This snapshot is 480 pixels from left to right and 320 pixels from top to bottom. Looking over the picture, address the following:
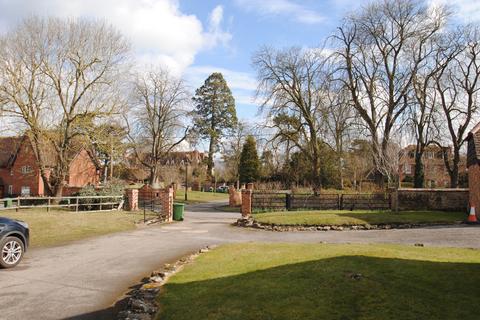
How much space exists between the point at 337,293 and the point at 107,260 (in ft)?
25.0

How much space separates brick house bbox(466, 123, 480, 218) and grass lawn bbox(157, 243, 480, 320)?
14.9 m

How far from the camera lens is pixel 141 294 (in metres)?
8.16

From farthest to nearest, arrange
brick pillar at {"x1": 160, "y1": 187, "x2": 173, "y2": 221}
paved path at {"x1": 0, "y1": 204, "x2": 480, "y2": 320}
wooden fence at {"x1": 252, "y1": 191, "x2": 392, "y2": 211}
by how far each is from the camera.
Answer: wooden fence at {"x1": 252, "y1": 191, "x2": 392, "y2": 211} < brick pillar at {"x1": 160, "y1": 187, "x2": 173, "y2": 221} < paved path at {"x1": 0, "y1": 204, "x2": 480, "y2": 320}

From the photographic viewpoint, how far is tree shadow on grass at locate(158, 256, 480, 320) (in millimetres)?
6168

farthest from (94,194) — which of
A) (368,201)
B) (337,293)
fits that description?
(337,293)

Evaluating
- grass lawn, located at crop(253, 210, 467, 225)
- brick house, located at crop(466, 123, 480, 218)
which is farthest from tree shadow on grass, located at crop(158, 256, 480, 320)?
brick house, located at crop(466, 123, 480, 218)

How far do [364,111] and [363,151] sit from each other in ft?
43.4

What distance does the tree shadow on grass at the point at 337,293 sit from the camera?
6.17 metres

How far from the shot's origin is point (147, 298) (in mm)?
7902

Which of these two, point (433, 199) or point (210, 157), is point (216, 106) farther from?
point (433, 199)

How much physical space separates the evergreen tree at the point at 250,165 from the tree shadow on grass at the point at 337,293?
4644cm

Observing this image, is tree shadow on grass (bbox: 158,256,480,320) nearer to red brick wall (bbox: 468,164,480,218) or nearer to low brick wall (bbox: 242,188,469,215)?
red brick wall (bbox: 468,164,480,218)

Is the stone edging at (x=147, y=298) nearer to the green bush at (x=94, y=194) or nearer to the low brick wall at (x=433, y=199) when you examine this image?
the green bush at (x=94, y=194)

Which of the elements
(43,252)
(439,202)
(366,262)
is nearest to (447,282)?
(366,262)
